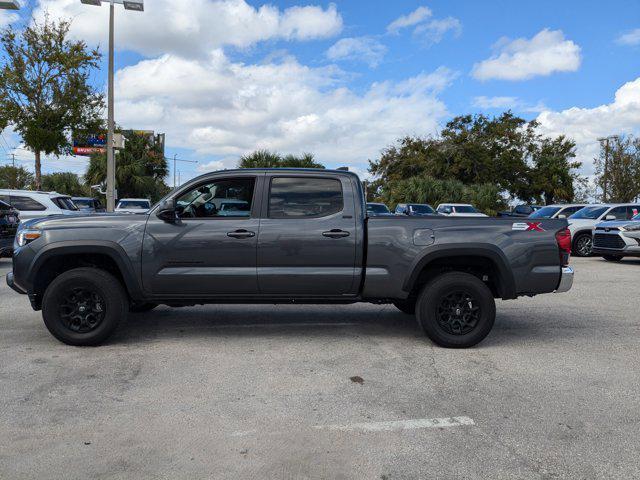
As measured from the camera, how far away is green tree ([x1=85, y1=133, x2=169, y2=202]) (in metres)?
41.6

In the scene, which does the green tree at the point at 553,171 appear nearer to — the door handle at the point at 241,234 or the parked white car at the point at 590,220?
the parked white car at the point at 590,220

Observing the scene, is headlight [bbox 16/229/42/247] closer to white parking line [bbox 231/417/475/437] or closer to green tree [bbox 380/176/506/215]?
white parking line [bbox 231/417/475/437]

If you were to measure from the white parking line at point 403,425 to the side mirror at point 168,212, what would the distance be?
9.28ft

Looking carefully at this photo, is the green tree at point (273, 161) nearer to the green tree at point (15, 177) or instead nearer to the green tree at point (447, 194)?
the green tree at point (447, 194)

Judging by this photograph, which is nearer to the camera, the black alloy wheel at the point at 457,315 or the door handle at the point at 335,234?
the door handle at the point at 335,234

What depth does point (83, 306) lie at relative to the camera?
568 cm

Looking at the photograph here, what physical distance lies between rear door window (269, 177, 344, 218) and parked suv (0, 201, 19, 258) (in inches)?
337

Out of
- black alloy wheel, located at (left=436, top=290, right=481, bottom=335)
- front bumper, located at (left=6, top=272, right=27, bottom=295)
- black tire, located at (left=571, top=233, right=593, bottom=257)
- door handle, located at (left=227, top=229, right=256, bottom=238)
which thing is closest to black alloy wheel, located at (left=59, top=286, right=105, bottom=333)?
front bumper, located at (left=6, top=272, right=27, bottom=295)

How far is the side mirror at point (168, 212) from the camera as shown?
5656mm

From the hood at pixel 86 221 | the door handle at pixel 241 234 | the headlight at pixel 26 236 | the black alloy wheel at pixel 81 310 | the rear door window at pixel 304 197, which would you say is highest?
the rear door window at pixel 304 197

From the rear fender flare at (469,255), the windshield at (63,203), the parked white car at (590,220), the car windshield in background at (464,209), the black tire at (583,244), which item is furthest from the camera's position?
the car windshield in background at (464,209)

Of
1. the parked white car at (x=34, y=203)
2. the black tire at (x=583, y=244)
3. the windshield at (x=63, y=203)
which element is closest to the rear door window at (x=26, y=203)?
the parked white car at (x=34, y=203)

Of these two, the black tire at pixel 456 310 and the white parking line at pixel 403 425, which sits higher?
the black tire at pixel 456 310

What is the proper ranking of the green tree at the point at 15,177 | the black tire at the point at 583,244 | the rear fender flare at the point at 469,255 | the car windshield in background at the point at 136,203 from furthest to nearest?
1. the green tree at the point at 15,177
2. the car windshield in background at the point at 136,203
3. the black tire at the point at 583,244
4. the rear fender flare at the point at 469,255
